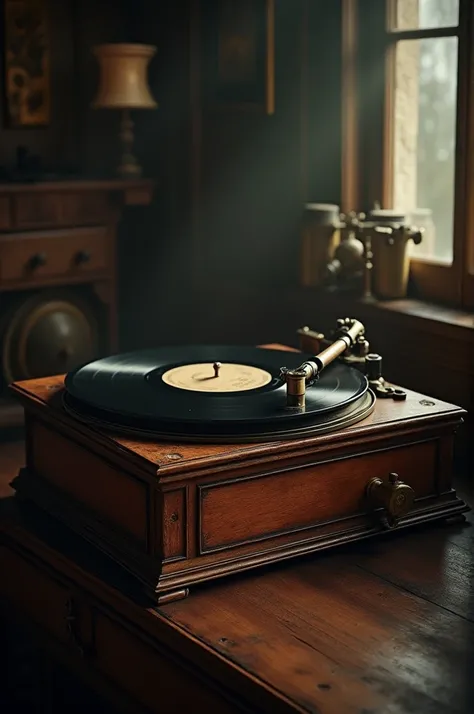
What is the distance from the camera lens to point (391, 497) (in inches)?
75.5

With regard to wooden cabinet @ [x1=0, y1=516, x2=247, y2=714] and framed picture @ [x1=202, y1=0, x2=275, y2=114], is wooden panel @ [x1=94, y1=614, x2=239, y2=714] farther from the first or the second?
framed picture @ [x1=202, y1=0, x2=275, y2=114]

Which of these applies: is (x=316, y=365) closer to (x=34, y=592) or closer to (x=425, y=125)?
(x=34, y=592)

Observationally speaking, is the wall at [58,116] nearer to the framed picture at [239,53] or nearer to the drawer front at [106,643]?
the framed picture at [239,53]

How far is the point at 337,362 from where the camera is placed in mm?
2221

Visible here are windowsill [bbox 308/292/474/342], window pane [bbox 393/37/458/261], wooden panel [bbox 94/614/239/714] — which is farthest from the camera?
window pane [bbox 393/37/458/261]

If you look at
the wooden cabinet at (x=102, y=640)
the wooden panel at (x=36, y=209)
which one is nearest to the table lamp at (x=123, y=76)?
the wooden panel at (x=36, y=209)

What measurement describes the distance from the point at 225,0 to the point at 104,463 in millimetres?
1760

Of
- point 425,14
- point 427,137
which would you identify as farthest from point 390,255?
point 425,14

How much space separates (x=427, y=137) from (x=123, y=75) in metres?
1.01

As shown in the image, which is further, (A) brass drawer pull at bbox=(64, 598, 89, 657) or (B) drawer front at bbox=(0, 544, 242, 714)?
(A) brass drawer pull at bbox=(64, 598, 89, 657)

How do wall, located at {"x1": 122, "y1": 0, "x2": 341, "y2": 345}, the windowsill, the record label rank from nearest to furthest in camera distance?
the record label, the windowsill, wall, located at {"x1": 122, "y1": 0, "x2": 341, "y2": 345}

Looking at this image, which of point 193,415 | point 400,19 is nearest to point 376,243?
point 400,19

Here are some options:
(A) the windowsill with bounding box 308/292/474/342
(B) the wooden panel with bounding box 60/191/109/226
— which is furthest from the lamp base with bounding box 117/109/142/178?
(A) the windowsill with bounding box 308/292/474/342

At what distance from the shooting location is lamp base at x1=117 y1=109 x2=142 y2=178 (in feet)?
11.2
